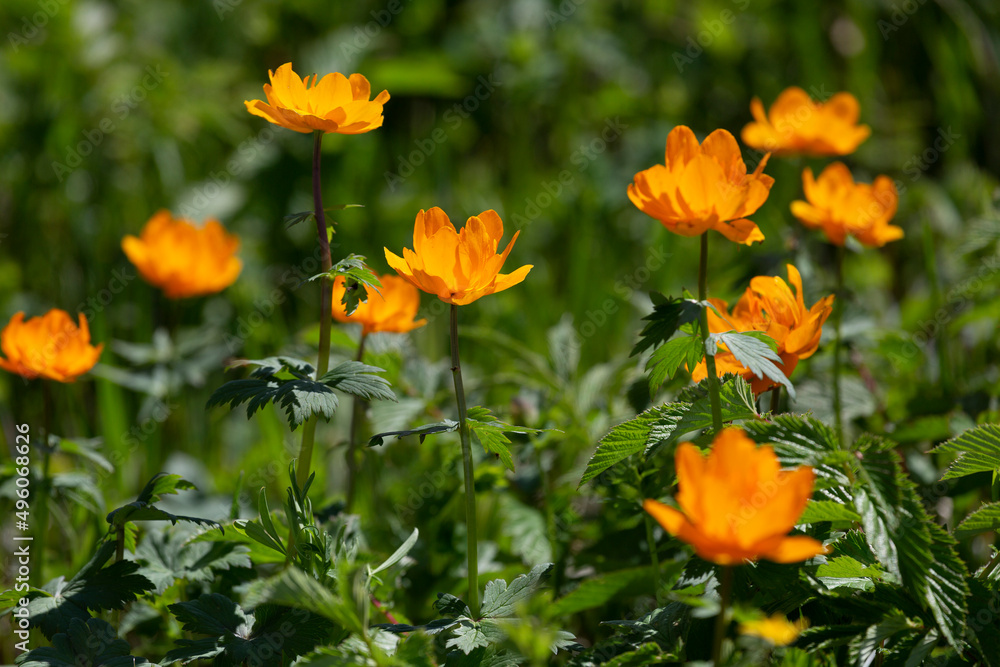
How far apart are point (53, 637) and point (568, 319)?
119 cm

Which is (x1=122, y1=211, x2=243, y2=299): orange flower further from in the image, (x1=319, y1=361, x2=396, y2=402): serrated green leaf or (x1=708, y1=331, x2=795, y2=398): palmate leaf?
(x1=708, y1=331, x2=795, y2=398): palmate leaf

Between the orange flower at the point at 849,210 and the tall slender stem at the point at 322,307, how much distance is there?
920 mm

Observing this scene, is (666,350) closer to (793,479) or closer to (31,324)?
(793,479)

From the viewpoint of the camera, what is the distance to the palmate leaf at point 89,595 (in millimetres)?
1129

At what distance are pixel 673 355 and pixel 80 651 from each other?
2.84 ft

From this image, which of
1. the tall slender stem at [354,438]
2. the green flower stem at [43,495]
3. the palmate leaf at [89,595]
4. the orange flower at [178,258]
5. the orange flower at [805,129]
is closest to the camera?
the palmate leaf at [89,595]

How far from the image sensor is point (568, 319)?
1895 millimetres

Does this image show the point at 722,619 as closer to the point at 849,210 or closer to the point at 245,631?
the point at 245,631

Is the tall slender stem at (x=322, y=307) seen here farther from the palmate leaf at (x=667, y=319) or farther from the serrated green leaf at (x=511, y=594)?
the palmate leaf at (x=667, y=319)

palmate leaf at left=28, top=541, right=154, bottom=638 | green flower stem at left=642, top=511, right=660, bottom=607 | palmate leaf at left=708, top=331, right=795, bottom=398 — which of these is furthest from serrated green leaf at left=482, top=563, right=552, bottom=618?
palmate leaf at left=28, top=541, right=154, bottom=638

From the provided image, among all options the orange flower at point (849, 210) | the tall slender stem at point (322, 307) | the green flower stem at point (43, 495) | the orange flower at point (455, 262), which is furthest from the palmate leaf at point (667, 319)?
the green flower stem at point (43, 495)

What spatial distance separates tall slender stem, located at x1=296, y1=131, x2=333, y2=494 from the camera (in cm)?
115

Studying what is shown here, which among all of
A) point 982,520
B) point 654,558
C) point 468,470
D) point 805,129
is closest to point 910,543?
point 982,520

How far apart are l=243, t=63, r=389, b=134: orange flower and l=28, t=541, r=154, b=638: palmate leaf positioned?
2.17 ft
